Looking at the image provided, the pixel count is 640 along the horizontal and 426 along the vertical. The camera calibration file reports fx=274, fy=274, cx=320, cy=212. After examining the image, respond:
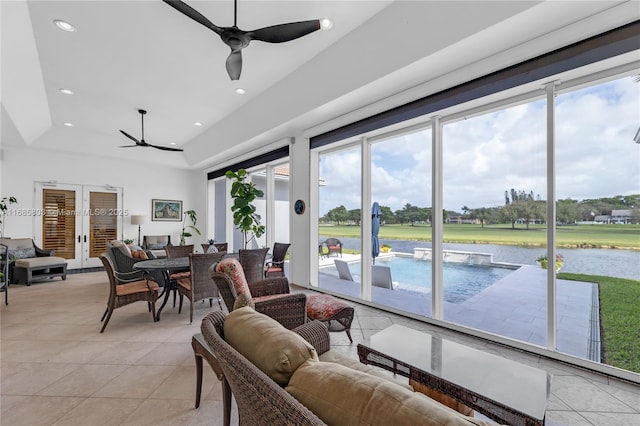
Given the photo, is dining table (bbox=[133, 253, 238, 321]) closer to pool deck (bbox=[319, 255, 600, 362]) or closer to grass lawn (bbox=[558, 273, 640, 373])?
pool deck (bbox=[319, 255, 600, 362])

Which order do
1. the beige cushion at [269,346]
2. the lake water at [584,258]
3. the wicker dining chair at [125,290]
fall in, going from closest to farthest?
the beige cushion at [269,346] → the lake water at [584,258] → the wicker dining chair at [125,290]

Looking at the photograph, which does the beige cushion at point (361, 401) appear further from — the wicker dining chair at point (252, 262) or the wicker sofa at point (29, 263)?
the wicker sofa at point (29, 263)

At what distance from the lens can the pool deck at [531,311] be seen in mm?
2557

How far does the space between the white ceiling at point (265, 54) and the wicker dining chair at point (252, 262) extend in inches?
85.6

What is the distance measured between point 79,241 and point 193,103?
5.33m

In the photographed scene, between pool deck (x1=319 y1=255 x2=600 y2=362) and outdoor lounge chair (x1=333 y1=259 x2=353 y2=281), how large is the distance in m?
1.25

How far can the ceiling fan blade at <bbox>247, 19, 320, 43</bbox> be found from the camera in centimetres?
236

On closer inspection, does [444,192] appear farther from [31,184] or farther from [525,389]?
[31,184]

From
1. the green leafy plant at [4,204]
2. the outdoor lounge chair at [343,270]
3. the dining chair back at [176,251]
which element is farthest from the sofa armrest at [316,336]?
the green leafy plant at [4,204]

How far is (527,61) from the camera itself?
256 centimetres

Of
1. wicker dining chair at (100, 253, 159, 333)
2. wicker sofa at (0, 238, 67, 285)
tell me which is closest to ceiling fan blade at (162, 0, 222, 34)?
wicker dining chair at (100, 253, 159, 333)

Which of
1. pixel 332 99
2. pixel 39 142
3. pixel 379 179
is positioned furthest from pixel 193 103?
pixel 39 142

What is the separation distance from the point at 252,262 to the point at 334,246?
5.75ft

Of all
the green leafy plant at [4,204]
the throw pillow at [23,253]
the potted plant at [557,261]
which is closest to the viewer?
the potted plant at [557,261]
